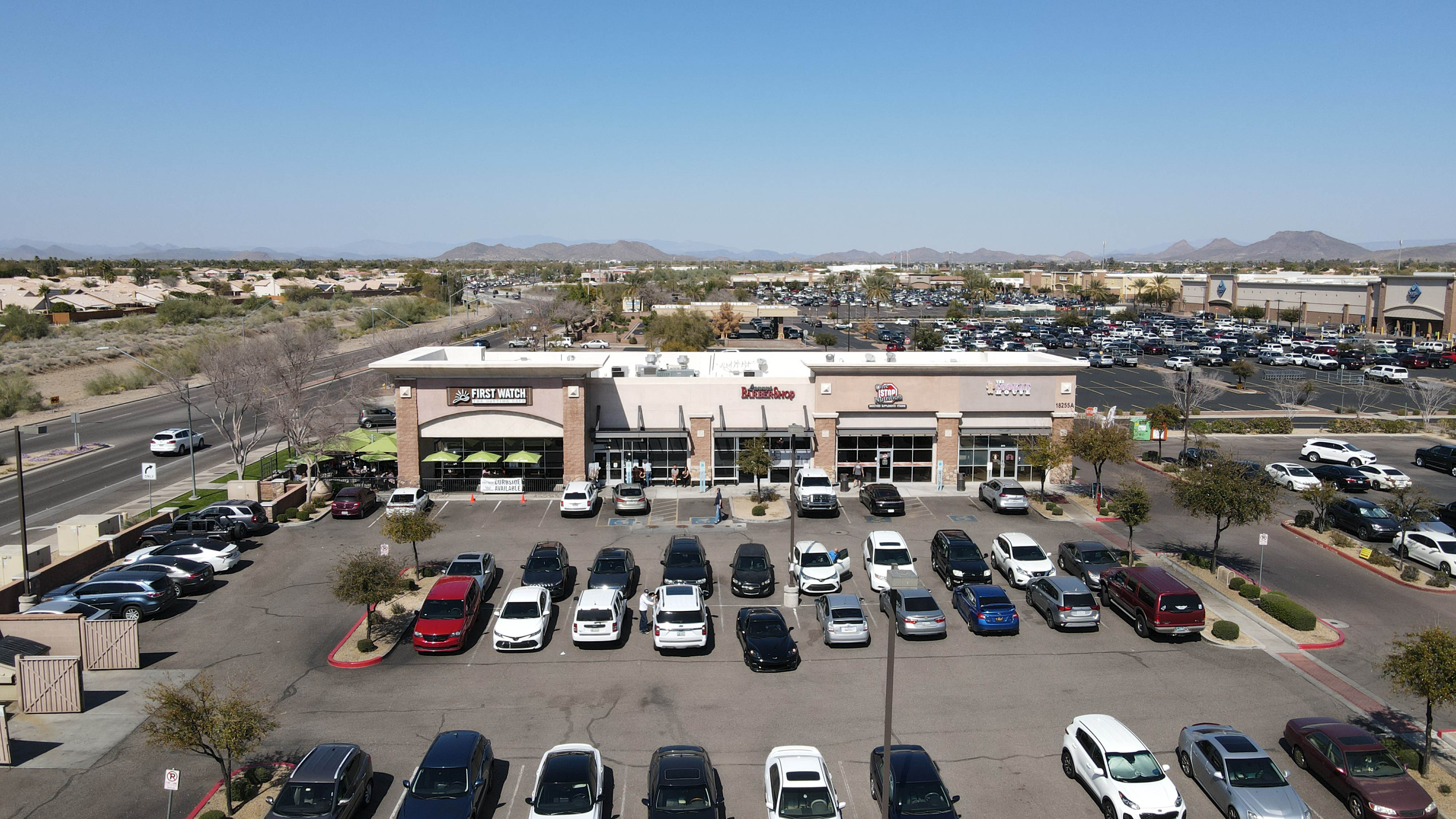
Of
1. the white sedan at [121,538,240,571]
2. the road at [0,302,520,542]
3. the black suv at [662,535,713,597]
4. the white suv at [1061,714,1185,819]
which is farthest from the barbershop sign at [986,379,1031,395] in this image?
the road at [0,302,520,542]

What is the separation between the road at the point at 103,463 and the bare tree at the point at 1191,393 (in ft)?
150

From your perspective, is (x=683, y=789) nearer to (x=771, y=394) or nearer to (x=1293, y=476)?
(x=771, y=394)

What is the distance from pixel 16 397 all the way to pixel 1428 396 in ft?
304

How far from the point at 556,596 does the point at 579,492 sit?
349 inches

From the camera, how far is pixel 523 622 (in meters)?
23.2

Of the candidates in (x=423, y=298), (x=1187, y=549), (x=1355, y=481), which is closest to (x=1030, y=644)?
(x=1187, y=549)

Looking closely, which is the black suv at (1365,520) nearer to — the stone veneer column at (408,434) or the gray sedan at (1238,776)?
the gray sedan at (1238,776)

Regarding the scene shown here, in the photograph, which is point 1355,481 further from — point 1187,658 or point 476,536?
point 476,536

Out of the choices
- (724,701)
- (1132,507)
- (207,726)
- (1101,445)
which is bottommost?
(724,701)

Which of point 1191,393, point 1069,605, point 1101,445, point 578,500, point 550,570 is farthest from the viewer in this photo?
point 1191,393

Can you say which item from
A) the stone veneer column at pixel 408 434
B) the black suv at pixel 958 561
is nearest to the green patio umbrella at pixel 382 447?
the stone veneer column at pixel 408 434

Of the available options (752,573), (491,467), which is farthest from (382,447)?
(752,573)

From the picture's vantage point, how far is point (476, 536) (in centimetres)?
3306

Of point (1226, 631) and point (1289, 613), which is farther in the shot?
point (1289, 613)
